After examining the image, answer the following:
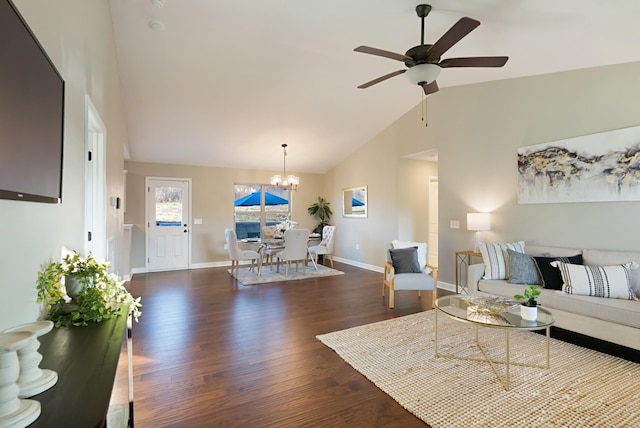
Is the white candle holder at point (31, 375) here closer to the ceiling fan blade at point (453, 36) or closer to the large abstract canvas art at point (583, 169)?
the ceiling fan blade at point (453, 36)

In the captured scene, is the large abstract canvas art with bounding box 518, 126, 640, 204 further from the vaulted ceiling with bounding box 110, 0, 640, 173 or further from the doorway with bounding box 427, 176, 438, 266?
Answer: the doorway with bounding box 427, 176, 438, 266

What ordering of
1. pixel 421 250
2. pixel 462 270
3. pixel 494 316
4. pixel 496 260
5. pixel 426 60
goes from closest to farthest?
pixel 494 316 → pixel 426 60 → pixel 496 260 → pixel 421 250 → pixel 462 270

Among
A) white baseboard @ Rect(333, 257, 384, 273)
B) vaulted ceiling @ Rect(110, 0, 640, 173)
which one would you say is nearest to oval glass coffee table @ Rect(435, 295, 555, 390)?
vaulted ceiling @ Rect(110, 0, 640, 173)

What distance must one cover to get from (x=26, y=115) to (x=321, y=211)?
7356 millimetres

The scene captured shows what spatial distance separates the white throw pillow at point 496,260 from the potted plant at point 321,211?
495 centimetres

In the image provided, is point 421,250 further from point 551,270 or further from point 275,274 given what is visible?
point 275,274

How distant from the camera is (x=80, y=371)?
1.10 meters

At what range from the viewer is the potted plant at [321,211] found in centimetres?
845

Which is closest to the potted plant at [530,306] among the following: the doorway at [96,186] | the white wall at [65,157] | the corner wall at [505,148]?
the corner wall at [505,148]

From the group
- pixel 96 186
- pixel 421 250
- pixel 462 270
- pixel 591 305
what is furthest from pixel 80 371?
pixel 462 270

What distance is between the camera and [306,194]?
8.52 metres

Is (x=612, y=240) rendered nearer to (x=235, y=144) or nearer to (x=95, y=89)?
(x=95, y=89)

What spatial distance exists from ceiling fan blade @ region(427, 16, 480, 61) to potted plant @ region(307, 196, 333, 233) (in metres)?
6.00

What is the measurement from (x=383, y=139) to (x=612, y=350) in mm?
4847
